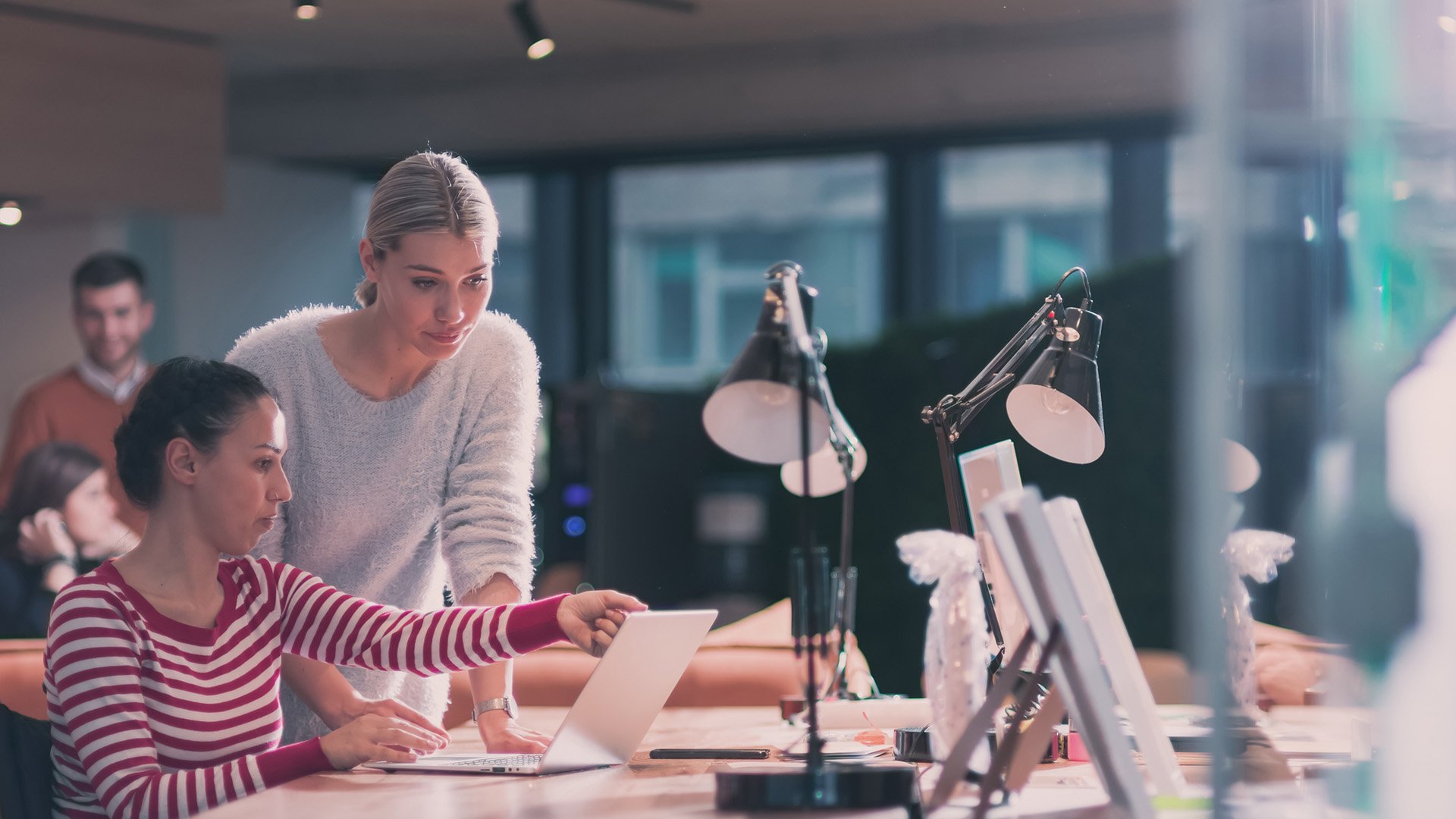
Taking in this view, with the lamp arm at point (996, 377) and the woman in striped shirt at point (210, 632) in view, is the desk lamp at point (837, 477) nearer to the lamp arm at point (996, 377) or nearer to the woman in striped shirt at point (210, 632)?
the lamp arm at point (996, 377)

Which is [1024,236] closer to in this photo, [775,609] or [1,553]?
[775,609]

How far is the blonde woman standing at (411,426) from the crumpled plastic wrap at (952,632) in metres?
0.58

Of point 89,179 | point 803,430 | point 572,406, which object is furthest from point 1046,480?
point 803,430

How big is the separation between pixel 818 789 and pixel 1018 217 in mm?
4718

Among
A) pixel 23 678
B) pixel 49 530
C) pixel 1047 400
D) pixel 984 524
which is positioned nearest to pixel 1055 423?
pixel 1047 400

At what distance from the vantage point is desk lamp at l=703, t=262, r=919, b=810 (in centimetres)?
121

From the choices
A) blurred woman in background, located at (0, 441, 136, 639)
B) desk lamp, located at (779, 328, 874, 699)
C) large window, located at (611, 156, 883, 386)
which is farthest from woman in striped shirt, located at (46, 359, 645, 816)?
large window, located at (611, 156, 883, 386)

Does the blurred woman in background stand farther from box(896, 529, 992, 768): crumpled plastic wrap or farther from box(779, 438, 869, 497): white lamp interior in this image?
box(896, 529, 992, 768): crumpled plastic wrap

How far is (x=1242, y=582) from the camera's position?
967 millimetres

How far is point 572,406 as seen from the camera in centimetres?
521

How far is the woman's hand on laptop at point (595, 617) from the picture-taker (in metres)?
1.48

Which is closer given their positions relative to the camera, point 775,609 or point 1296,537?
point 1296,537

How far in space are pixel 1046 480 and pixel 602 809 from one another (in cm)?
368

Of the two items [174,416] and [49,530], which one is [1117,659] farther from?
[49,530]
